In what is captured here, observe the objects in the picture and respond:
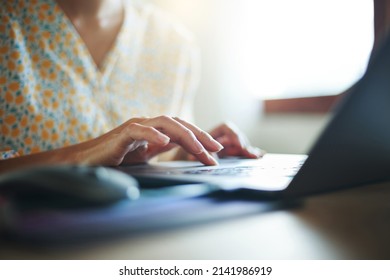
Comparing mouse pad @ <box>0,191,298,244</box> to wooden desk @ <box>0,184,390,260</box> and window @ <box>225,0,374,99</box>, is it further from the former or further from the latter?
window @ <box>225,0,374,99</box>

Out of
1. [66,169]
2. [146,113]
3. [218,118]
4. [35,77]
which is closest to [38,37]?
[35,77]

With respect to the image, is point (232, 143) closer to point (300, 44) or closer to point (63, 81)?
point (63, 81)

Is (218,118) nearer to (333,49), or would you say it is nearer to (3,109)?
(333,49)

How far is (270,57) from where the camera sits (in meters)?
1.57

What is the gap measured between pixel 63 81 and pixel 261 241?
0.74 m

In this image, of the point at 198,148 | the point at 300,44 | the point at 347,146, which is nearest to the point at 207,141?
the point at 198,148

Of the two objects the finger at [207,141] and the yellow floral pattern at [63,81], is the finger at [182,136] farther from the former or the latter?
the yellow floral pattern at [63,81]

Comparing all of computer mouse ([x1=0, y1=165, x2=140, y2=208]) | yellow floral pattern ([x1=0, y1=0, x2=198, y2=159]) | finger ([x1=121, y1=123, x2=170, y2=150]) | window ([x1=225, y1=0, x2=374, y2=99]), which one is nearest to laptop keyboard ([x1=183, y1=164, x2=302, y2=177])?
finger ([x1=121, y1=123, x2=170, y2=150])

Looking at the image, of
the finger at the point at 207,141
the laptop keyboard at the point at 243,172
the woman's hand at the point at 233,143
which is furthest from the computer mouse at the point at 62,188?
the woman's hand at the point at 233,143

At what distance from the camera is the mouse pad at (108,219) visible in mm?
176

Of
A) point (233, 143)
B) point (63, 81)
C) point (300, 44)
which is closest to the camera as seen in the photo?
point (233, 143)

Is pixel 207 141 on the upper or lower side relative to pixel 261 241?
upper

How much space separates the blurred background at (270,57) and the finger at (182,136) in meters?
0.89

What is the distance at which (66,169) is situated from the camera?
19 cm
